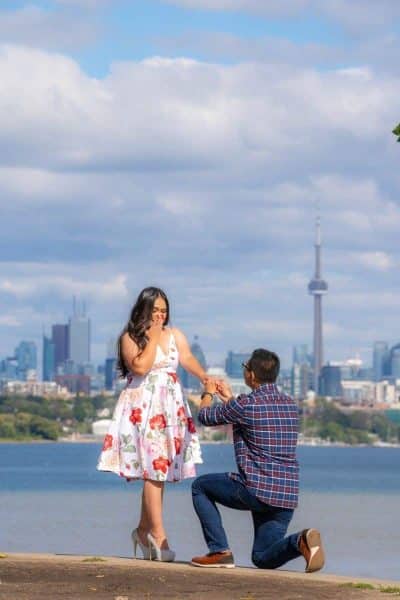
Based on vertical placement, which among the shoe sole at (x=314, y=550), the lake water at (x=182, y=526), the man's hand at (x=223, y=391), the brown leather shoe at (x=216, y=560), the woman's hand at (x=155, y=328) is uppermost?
the woman's hand at (x=155, y=328)

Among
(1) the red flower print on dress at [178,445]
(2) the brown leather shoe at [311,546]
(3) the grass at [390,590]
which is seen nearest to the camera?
(3) the grass at [390,590]

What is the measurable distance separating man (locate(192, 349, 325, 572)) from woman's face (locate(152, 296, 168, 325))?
733 millimetres

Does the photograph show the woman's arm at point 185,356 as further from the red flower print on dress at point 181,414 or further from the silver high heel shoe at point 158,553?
the silver high heel shoe at point 158,553

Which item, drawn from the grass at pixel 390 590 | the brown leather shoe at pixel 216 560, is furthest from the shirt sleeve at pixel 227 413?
the grass at pixel 390 590

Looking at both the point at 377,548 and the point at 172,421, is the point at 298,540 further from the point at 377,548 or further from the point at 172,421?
the point at 377,548

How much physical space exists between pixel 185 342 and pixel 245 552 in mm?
14537

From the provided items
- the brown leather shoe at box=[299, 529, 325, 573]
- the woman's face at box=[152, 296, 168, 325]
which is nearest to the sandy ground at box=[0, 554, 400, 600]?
the brown leather shoe at box=[299, 529, 325, 573]

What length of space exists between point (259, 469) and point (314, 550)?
0.78 meters

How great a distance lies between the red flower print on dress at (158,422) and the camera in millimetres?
13305

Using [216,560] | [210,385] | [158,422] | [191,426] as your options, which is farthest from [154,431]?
[216,560]

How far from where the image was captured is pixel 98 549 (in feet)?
95.6

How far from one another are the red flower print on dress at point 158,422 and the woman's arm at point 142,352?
0.36 meters

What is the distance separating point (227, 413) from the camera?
506 inches

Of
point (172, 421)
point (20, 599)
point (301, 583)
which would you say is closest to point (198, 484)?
point (172, 421)
